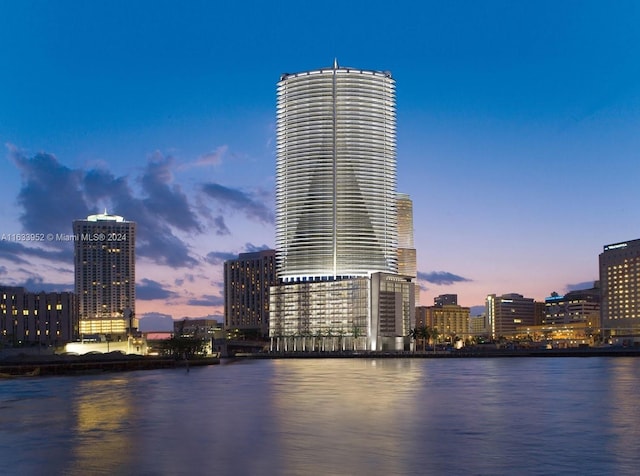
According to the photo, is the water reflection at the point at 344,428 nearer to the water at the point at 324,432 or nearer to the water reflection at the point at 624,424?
the water at the point at 324,432

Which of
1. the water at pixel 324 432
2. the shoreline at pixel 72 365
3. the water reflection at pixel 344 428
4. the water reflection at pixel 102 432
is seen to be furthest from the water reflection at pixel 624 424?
the shoreline at pixel 72 365

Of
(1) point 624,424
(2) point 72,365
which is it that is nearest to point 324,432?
(1) point 624,424

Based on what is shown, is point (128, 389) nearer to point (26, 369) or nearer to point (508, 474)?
point (26, 369)

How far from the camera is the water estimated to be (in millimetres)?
39844

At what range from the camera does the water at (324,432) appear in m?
39.8

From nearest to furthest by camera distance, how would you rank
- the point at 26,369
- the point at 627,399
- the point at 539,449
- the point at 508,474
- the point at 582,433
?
the point at 508,474 < the point at 539,449 < the point at 582,433 < the point at 627,399 < the point at 26,369

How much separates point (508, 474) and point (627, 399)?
4475cm

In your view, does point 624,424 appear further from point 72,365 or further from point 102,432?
point 72,365

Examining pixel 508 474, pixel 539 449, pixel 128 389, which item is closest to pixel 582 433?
pixel 539 449

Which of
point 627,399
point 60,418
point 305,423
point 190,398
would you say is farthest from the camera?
point 190,398

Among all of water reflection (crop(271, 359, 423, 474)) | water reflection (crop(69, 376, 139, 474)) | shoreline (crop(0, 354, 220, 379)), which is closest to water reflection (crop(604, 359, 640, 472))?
water reflection (crop(271, 359, 423, 474))

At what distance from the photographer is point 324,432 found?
52.8 meters

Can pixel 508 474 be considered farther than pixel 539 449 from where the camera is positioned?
No

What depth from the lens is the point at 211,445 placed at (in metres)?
47.2
